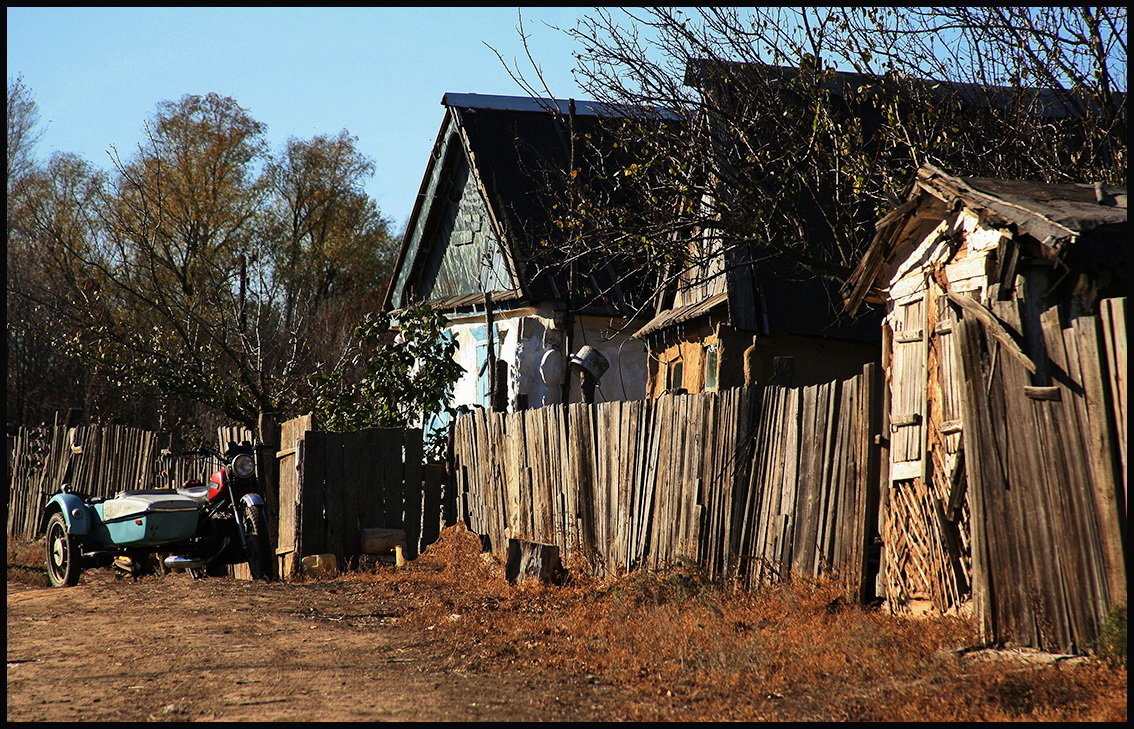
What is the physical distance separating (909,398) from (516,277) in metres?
10.8

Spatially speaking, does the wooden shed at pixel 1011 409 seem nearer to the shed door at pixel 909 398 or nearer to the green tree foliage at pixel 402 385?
the shed door at pixel 909 398

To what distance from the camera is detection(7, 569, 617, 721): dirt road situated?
18.7ft

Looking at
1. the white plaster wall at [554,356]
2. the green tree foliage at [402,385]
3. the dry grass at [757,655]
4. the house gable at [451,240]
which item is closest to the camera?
the dry grass at [757,655]

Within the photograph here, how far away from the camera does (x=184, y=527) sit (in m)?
11.6

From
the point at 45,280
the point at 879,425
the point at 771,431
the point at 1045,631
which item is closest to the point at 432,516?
the point at 771,431

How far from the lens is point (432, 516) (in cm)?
1301

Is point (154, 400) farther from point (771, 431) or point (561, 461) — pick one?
point (771, 431)

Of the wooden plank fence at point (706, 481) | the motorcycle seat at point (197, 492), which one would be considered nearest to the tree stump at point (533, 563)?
the wooden plank fence at point (706, 481)

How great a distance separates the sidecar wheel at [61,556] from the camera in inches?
475

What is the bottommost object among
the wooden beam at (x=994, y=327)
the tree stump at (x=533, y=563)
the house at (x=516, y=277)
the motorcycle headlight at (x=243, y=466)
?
the tree stump at (x=533, y=563)

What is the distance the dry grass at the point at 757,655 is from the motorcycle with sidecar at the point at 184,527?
232 centimetres

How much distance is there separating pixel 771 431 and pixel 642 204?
6.20 m

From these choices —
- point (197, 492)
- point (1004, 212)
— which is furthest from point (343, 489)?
point (1004, 212)

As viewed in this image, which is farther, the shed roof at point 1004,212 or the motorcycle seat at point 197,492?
the motorcycle seat at point 197,492
